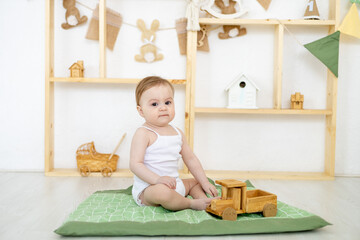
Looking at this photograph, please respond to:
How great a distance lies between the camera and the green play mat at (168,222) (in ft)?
3.84

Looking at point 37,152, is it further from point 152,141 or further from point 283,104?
point 283,104

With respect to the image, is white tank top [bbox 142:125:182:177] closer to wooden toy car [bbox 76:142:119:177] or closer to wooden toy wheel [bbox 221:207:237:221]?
wooden toy wheel [bbox 221:207:237:221]

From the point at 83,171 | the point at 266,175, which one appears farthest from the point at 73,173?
the point at 266,175

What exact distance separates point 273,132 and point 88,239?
152 cm

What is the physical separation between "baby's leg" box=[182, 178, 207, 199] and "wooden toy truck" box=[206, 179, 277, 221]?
18cm

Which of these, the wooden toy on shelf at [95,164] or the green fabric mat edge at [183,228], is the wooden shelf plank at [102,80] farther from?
the green fabric mat edge at [183,228]

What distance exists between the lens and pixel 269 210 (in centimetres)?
133

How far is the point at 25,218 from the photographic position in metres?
1.35

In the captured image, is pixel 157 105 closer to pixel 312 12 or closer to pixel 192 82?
pixel 192 82

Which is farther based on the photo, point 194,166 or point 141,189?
point 194,166

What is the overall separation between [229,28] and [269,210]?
132cm

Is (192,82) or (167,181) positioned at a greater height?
(192,82)

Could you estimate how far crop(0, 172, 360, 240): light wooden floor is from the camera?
1.23 metres

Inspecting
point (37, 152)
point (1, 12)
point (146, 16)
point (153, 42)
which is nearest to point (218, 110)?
point (153, 42)
